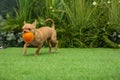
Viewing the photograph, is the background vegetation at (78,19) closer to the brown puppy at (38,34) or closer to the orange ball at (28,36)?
the brown puppy at (38,34)

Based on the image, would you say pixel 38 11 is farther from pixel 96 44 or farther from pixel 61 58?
pixel 61 58

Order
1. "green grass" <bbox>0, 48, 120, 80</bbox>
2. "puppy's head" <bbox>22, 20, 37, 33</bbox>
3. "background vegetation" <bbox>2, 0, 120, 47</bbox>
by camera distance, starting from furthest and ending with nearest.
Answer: "background vegetation" <bbox>2, 0, 120, 47</bbox> → "puppy's head" <bbox>22, 20, 37, 33</bbox> → "green grass" <bbox>0, 48, 120, 80</bbox>

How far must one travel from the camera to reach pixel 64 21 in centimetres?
1089

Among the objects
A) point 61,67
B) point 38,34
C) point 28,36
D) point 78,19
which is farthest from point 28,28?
point 78,19

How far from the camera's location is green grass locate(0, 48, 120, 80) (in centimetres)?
555

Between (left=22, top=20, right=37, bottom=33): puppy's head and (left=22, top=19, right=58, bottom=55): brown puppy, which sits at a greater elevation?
(left=22, top=20, right=37, bottom=33): puppy's head

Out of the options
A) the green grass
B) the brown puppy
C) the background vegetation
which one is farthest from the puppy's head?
the background vegetation

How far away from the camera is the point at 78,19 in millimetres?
10586

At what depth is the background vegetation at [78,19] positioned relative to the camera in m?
10.3

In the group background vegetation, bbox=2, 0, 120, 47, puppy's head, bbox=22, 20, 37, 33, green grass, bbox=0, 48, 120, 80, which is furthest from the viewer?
background vegetation, bbox=2, 0, 120, 47

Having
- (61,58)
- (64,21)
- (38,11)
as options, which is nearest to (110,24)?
(64,21)

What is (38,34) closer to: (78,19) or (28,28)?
(28,28)

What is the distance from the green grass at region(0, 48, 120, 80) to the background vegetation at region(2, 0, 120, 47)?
2015mm

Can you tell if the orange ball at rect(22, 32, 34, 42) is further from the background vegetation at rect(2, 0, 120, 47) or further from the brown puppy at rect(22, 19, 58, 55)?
the background vegetation at rect(2, 0, 120, 47)
